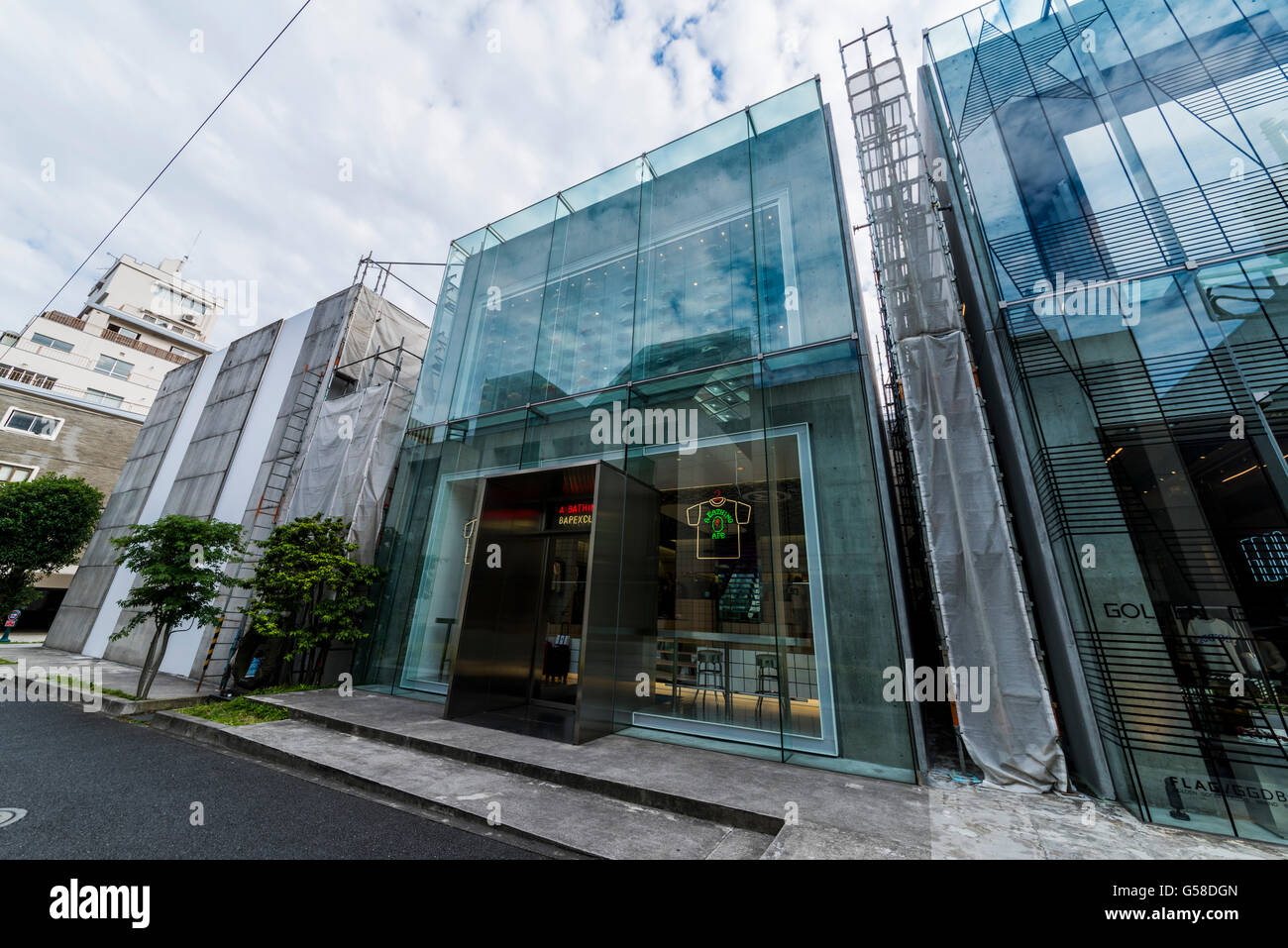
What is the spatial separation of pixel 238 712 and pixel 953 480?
10.4 metres

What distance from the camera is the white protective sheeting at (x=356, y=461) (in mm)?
9859

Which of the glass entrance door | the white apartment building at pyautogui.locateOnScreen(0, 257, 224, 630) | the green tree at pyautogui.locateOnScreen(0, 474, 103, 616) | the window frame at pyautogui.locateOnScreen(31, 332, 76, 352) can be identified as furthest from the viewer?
the window frame at pyautogui.locateOnScreen(31, 332, 76, 352)

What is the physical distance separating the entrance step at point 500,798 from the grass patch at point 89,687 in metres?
4.18

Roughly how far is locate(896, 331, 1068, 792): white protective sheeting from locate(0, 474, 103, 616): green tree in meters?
27.2

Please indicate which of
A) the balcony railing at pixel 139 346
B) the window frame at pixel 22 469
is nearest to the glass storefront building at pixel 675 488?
the window frame at pixel 22 469

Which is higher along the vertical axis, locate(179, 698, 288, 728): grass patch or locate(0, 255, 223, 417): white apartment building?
locate(0, 255, 223, 417): white apartment building

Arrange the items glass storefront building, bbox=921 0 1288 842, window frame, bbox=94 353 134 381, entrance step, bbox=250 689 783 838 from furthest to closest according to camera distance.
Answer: window frame, bbox=94 353 134 381 < glass storefront building, bbox=921 0 1288 842 < entrance step, bbox=250 689 783 838

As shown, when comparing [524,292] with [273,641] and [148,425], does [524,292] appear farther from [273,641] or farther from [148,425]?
[148,425]

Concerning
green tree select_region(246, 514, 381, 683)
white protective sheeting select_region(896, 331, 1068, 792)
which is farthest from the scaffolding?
green tree select_region(246, 514, 381, 683)

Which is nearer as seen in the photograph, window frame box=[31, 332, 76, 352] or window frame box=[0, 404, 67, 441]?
window frame box=[0, 404, 67, 441]

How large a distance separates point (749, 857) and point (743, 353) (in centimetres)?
595

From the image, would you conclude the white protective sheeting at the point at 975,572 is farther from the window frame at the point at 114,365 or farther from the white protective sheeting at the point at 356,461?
the window frame at the point at 114,365

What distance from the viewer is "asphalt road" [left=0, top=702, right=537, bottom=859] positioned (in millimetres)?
3080

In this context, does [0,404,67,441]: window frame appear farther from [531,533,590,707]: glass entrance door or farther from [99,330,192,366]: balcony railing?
[531,533,590,707]: glass entrance door
